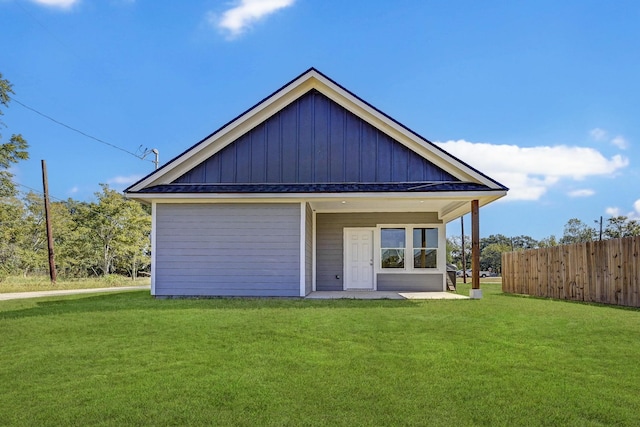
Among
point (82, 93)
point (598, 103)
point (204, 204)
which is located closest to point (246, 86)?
point (204, 204)

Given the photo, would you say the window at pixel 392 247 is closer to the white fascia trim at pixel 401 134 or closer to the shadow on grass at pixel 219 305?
the white fascia trim at pixel 401 134

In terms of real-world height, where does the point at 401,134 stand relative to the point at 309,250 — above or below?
above

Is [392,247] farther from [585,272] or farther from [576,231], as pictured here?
[576,231]

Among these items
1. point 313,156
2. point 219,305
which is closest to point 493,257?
point 313,156

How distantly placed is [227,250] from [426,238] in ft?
21.7

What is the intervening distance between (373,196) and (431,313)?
12.3ft

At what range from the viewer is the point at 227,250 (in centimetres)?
1181

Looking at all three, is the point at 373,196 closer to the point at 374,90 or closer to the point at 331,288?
the point at 331,288

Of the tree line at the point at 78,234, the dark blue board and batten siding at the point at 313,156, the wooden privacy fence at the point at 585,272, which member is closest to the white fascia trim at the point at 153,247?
the dark blue board and batten siding at the point at 313,156

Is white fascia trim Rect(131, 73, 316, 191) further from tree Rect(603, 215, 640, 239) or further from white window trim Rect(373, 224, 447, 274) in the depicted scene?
tree Rect(603, 215, 640, 239)

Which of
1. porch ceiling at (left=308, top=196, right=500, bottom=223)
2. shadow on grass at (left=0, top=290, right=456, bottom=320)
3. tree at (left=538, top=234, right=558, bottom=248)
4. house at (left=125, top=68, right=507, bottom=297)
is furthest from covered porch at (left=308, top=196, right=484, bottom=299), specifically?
tree at (left=538, top=234, right=558, bottom=248)

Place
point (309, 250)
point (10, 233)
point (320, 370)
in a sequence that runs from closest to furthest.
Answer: point (320, 370)
point (309, 250)
point (10, 233)

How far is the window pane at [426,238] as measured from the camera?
49.0 feet

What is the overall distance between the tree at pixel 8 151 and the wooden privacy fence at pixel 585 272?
25175 millimetres
